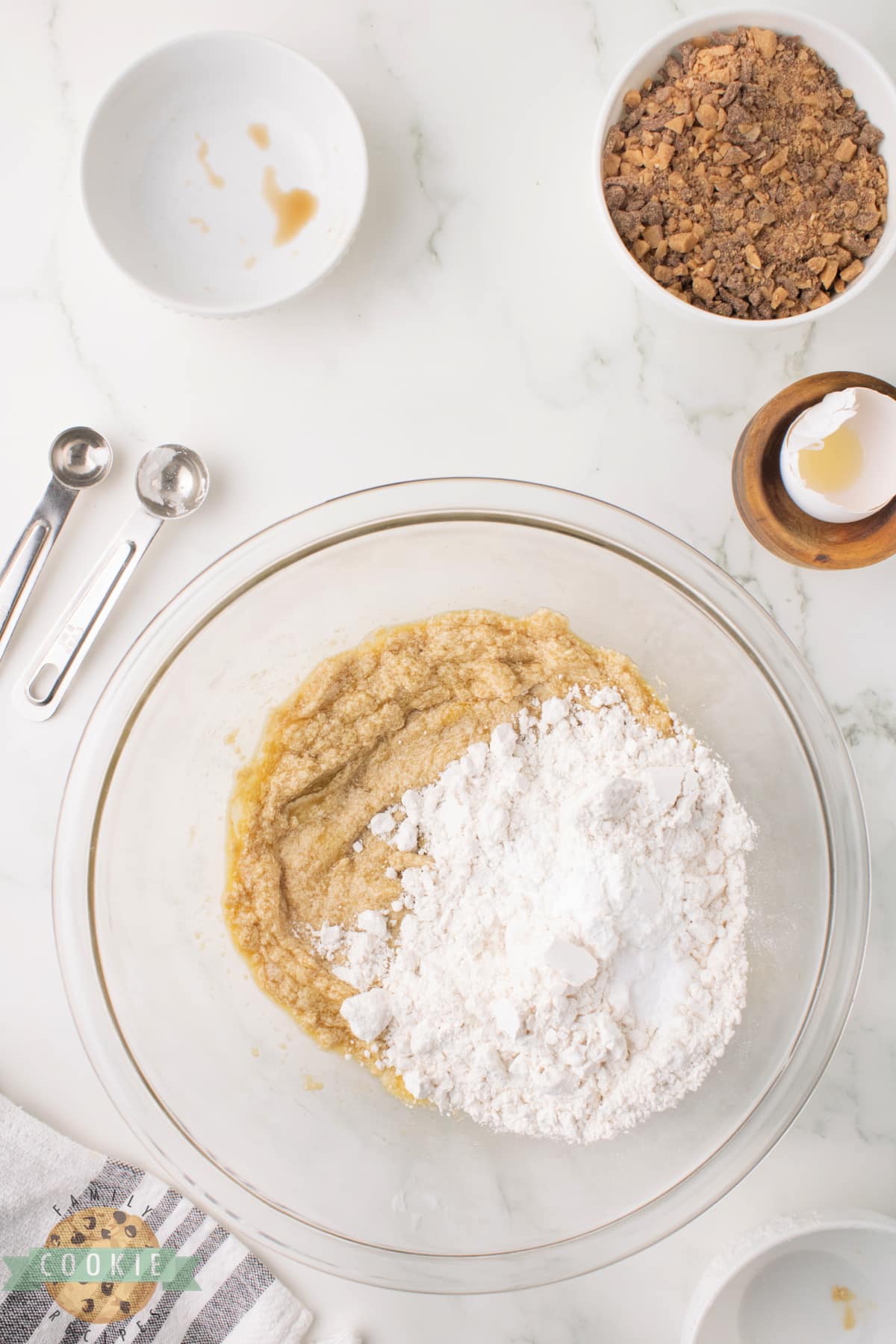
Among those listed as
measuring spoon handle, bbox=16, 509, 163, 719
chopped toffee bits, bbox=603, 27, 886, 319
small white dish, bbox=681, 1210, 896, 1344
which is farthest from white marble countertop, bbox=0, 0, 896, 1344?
small white dish, bbox=681, 1210, 896, 1344

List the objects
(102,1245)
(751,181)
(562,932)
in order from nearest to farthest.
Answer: (562,932) < (751,181) < (102,1245)

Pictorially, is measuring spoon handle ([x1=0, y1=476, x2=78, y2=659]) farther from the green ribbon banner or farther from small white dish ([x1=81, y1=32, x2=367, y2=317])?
the green ribbon banner

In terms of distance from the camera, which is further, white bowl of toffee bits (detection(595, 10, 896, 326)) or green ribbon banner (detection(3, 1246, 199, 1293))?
green ribbon banner (detection(3, 1246, 199, 1293))

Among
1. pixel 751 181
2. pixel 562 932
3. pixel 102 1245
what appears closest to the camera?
pixel 562 932

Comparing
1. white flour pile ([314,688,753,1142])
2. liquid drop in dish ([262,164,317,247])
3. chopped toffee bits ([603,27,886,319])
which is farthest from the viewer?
liquid drop in dish ([262,164,317,247])

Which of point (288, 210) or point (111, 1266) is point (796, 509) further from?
point (111, 1266)

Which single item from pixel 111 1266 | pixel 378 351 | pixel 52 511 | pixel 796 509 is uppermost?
pixel 796 509

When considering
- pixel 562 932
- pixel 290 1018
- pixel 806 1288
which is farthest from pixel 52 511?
pixel 806 1288
